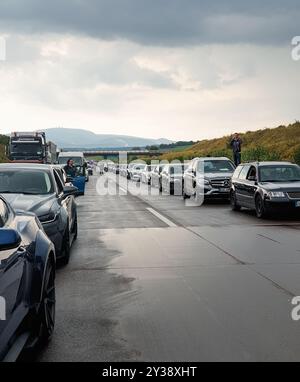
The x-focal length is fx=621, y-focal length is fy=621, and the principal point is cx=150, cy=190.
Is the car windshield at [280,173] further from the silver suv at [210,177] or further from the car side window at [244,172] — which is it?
the silver suv at [210,177]

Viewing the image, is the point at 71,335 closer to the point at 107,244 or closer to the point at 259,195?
the point at 107,244

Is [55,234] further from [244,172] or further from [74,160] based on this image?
[74,160]

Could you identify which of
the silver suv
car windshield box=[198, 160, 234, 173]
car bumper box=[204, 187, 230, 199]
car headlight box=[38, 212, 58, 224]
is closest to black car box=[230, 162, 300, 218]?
the silver suv

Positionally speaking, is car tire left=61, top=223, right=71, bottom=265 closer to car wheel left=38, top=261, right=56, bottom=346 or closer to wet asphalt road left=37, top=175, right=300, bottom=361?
wet asphalt road left=37, top=175, right=300, bottom=361

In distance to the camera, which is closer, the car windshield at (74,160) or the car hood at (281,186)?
the car hood at (281,186)

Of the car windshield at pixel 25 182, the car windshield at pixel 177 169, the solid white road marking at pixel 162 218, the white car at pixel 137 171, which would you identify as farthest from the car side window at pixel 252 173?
the white car at pixel 137 171

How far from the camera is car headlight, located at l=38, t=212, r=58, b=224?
9.13 m

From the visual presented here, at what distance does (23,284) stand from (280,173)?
15.2 m

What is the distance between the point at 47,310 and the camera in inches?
227

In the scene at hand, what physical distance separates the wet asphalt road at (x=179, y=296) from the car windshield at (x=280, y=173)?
417cm

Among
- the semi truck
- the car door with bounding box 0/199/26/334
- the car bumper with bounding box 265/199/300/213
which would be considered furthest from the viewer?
the semi truck

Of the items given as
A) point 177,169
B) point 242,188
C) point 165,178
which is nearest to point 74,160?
point 165,178

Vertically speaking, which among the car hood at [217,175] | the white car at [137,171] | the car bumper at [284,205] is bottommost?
the white car at [137,171]

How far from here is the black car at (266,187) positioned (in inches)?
683
